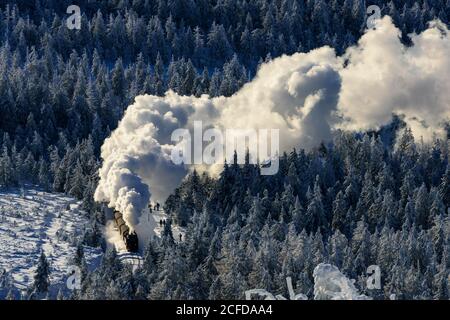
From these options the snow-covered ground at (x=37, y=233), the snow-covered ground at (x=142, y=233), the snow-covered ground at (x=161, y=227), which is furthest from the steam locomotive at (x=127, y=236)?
the snow-covered ground at (x=161, y=227)

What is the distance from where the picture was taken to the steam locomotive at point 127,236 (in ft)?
504

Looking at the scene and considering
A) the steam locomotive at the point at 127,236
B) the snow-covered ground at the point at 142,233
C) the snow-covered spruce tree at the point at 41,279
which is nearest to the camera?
the snow-covered spruce tree at the point at 41,279

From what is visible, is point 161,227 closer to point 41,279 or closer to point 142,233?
point 142,233

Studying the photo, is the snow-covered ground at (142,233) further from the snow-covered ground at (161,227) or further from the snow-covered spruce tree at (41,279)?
the snow-covered spruce tree at (41,279)

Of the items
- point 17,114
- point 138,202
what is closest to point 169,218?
point 138,202

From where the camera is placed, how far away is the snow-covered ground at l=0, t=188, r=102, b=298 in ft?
482

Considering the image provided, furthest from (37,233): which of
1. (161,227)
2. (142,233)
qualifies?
(161,227)

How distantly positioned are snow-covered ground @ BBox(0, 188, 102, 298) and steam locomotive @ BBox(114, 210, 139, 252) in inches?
123

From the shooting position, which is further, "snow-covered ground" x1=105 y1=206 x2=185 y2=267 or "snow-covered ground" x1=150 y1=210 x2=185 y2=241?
"snow-covered ground" x1=150 y1=210 x2=185 y2=241

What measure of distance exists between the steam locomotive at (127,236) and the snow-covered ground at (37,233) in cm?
313

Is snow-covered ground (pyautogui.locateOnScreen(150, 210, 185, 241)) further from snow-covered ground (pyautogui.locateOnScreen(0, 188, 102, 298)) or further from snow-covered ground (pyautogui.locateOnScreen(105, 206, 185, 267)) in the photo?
snow-covered ground (pyautogui.locateOnScreen(0, 188, 102, 298))

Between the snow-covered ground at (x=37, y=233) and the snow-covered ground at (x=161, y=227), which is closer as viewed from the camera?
the snow-covered ground at (x=37, y=233)

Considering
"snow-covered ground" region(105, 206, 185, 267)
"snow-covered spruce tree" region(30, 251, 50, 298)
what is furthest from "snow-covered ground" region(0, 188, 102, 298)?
"snow-covered ground" region(105, 206, 185, 267)
